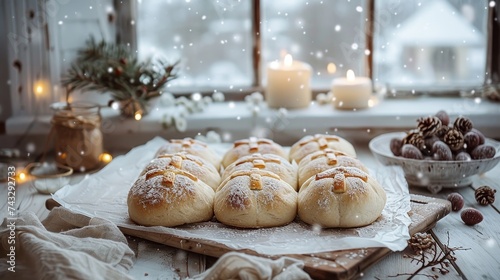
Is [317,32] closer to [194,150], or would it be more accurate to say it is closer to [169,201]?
[194,150]

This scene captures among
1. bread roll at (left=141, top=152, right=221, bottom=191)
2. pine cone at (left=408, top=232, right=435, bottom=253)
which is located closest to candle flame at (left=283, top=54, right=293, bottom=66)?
bread roll at (left=141, top=152, right=221, bottom=191)

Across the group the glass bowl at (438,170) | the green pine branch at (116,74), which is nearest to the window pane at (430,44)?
the glass bowl at (438,170)

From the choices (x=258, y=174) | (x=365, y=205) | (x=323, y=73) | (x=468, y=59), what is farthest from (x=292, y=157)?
(x=468, y=59)

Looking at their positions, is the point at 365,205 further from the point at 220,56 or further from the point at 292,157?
the point at 220,56

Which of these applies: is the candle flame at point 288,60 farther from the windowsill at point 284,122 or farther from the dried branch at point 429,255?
the dried branch at point 429,255

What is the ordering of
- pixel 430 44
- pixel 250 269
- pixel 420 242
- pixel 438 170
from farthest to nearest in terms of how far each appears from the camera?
pixel 430 44
pixel 438 170
pixel 420 242
pixel 250 269

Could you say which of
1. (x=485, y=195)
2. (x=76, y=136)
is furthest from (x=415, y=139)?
(x=76, y=136)

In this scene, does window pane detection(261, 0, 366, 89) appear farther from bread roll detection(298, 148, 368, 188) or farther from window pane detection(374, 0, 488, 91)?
bread roll detection(298, 148, 368, 188)
